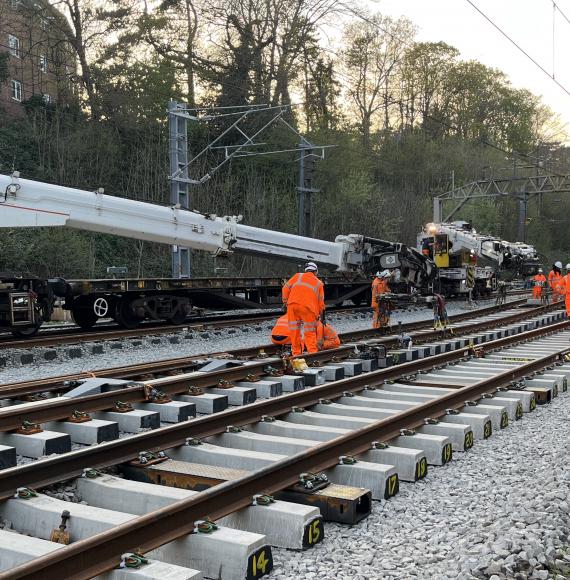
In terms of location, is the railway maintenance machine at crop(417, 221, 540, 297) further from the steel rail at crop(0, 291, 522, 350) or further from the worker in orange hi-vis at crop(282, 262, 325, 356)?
the worker in orange hi-vis at crop(282, 262, 325, 356)

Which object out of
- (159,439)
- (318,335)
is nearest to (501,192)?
(318,335)

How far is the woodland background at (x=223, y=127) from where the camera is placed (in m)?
28.8

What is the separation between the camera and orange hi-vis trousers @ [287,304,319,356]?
→ 34.3 ft

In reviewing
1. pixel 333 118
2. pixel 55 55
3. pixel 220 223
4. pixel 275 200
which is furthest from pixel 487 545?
pixel 333 118

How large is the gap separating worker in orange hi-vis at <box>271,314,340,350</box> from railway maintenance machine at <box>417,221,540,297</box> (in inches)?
469

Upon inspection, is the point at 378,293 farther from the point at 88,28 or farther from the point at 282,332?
the point at 88,28

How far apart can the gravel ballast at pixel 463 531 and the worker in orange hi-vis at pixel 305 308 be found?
466cm

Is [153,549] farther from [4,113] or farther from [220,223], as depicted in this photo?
[4,113]

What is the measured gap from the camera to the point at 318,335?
11.1 m

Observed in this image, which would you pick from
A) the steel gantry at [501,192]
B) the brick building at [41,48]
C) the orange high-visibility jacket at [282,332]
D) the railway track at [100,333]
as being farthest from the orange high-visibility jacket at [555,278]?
the brick building at [41,48]

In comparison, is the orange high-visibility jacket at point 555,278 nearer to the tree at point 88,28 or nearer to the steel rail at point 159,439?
the steel rail at point 159,439

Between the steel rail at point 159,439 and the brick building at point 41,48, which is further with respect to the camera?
the brick building at point 41,48

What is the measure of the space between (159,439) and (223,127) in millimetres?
30640

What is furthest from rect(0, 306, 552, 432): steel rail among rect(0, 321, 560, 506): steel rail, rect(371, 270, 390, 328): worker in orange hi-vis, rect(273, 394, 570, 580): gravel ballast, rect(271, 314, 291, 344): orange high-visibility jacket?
rect(371, 270, 390, 328): worker in orange hi-vis
